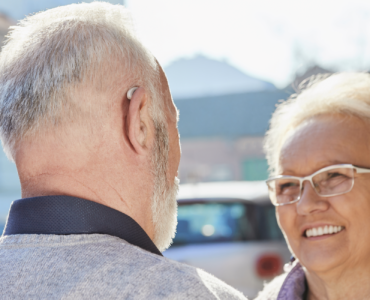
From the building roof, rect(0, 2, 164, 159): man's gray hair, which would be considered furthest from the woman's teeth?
the building roof

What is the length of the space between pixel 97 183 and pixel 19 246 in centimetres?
23

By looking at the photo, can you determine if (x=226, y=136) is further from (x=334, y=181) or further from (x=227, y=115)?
(x=334, y=181)

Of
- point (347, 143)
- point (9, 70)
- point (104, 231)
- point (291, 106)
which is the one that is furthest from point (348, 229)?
point (9, 70)

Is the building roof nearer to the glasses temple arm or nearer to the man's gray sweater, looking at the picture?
the glasses temple arm

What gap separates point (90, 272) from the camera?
0.96 meters

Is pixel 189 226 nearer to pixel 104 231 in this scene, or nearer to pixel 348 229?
pixel 348 229

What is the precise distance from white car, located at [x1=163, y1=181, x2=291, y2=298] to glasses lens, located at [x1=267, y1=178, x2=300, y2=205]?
3.76m

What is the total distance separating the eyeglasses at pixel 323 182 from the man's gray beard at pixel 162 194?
2.51 feet

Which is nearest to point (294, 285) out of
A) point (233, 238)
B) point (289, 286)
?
point (289, 286)

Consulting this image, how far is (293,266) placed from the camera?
2035 millimetres

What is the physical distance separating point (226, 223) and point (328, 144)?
4.12 metres

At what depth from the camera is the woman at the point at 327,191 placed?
1.76 metres

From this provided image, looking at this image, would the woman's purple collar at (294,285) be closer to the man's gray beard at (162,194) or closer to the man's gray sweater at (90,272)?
the man's gray beard at (162,194)

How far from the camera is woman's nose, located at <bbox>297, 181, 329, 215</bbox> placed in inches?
71.9
